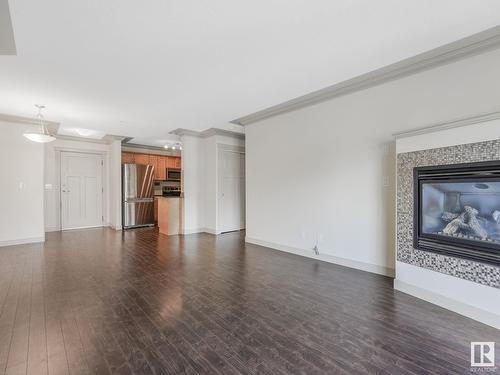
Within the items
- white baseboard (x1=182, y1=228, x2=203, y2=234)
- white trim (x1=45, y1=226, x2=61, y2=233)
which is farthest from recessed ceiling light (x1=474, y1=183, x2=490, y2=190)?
white trim (x1=45, y1=226, x2=61, y2=233)

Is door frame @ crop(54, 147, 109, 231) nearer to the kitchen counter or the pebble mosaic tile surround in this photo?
the kitchen counter

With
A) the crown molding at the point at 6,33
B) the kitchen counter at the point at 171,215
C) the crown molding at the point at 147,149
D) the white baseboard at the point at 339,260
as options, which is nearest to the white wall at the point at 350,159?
the white baseboard at the point at 339,260

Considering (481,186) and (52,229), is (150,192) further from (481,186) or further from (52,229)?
(481,186)

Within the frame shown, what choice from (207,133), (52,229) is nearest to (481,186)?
(207,133)

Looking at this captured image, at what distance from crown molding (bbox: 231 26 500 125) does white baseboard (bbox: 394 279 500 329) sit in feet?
8.06

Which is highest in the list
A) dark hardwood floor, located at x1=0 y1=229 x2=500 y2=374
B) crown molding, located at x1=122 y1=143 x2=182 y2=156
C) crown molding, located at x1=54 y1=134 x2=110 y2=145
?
crown molding, located at x1=54 y1=134 x2=110 y2=145

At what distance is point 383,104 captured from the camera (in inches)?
128

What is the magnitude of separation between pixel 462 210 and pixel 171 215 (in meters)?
5.70

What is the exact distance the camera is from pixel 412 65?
2.87 meters

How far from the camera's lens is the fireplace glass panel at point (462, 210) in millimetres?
2223

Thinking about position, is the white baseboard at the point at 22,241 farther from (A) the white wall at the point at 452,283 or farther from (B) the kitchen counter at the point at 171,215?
(A) the white wall at the point at 452,283

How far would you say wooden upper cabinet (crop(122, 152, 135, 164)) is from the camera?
25.9ft

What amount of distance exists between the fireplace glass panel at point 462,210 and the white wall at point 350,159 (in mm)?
562

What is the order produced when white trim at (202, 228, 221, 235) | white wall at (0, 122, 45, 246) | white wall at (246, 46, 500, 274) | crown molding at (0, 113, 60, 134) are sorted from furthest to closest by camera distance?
white trim at (202, 228, 221, 235)
white wall at (0, 122, 45, 246)
crown molding at (0, 113, 60, 134)
white wall at (246, 46, 500, 274)
